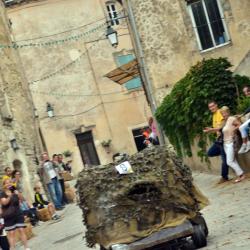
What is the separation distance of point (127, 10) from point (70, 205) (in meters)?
6.66

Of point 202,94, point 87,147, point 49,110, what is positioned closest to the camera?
point 202,94

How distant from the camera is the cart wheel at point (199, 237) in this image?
24.2 feet

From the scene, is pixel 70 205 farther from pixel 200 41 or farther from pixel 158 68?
pixel 200 41

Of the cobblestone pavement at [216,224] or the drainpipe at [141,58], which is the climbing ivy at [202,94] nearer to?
the cobblestone pavement at [216,224]

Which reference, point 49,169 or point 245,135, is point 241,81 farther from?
point 49,169

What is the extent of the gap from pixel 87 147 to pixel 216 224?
1107 inches

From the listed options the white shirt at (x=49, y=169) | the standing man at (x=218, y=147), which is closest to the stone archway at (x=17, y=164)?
the white shirt at (x=49, y=169)

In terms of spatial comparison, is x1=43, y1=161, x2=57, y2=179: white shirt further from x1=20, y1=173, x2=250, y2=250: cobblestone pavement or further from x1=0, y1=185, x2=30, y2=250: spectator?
x1=0, y1=185, x2=30, y2=250: spectator

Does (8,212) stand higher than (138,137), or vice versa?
(8,212)

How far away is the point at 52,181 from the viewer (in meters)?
18.9

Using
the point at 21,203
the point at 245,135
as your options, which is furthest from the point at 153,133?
the point at 245,135

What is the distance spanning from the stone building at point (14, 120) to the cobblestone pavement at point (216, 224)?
18.6ft

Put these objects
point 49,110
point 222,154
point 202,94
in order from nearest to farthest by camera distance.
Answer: point 222,154
point 202,94
point 49,110

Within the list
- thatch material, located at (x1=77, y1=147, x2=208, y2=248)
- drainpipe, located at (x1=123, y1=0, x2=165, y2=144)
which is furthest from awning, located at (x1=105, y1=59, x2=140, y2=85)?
thatch material, located at (x1=77, y1=147, x2=208, y2=248)
